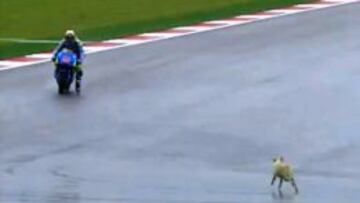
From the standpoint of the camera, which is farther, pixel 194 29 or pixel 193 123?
pixel 194 29

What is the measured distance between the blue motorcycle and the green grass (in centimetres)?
503

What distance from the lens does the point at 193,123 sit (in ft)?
85.9

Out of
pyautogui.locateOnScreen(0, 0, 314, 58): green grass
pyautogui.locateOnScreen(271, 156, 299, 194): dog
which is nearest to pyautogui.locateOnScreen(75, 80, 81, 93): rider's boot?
pyautogui.locateOnScreen(0, 0, 314, 58): green grass

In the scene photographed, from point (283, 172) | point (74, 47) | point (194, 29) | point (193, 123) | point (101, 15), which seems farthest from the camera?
point (101, 15)

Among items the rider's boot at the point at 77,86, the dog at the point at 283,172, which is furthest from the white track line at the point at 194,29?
the dog at the point at 283,172

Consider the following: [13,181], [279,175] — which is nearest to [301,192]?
[279,175]

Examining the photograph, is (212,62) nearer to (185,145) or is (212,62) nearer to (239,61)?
(239,61)

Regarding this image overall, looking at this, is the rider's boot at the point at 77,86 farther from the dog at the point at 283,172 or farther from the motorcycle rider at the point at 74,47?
the dog at the point at 283,172

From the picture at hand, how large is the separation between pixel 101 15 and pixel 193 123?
14422mm

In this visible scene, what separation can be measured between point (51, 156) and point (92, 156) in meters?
0.62

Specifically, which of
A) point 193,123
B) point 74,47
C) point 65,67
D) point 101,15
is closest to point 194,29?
point 101,15

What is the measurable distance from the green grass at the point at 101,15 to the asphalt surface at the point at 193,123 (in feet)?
6.62

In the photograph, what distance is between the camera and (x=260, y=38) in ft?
120

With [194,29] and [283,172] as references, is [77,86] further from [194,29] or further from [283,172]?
[283,172]
